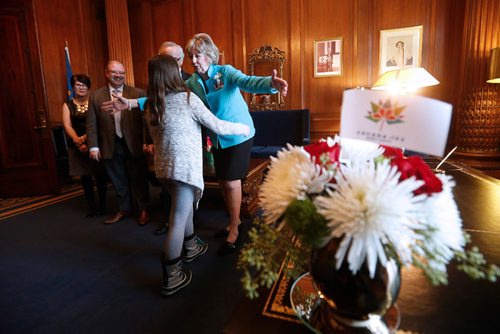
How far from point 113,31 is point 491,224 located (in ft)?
17.5

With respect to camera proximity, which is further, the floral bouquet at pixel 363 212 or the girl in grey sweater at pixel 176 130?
the girl in grey sweater at pixel 176 130

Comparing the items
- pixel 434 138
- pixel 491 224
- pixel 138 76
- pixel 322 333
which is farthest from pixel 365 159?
pixel 138 76

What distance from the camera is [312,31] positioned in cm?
446

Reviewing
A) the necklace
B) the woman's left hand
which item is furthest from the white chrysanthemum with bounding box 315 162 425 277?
the necklace

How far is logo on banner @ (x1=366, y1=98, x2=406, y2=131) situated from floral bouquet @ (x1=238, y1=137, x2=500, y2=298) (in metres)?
0.07

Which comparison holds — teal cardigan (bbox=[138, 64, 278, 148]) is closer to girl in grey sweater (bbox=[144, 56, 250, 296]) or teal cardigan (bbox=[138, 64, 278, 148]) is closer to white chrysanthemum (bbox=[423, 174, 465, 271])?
girl in grey sweater (bbox=[144, 56, 250, 296])

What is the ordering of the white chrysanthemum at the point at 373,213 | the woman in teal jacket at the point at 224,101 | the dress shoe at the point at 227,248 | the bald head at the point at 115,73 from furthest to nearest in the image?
the bald head at the point at 115,73 → the dress shoe at the point at 227,248 → the woman in teal jacket at the point at 224,101 → the white chrysanthemum at the point at 373,213

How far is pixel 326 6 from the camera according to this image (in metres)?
4.34

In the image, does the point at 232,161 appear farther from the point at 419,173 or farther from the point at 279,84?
the point at 419,173

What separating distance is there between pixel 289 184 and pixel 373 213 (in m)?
0.14

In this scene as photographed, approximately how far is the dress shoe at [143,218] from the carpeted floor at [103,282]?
5 centimetres

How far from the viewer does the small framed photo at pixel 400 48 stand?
4.01 metres

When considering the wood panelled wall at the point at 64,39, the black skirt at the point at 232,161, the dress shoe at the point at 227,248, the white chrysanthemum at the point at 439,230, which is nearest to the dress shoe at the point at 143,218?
the dress shoe at the point at 227,248

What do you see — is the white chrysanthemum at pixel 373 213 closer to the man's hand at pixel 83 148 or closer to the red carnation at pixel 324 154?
the red carnation at pixel 324 154
